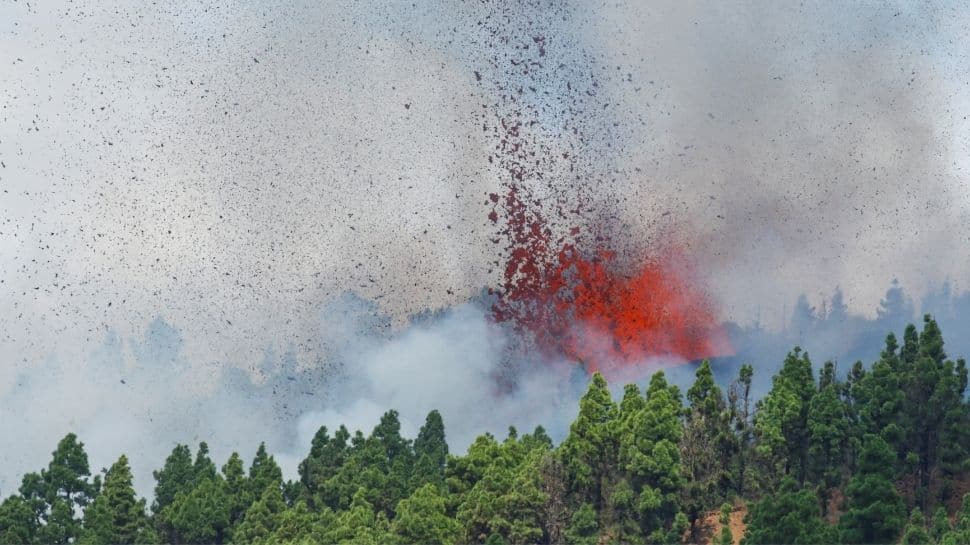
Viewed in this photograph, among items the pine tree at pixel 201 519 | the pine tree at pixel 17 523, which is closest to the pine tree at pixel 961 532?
the pine tree at pixel 201 519

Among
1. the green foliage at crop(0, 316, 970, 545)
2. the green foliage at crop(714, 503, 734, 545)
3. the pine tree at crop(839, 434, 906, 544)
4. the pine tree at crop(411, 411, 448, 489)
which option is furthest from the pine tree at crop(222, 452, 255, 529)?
the pine tree at crop(839, 434, 906, 544)

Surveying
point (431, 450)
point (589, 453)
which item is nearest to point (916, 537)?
point (589, 453)

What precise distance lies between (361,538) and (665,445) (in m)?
17.6

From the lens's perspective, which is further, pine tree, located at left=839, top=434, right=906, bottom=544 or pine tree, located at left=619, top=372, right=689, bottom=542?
pine tree, located at left=619, top=372, right=689, bottom=542

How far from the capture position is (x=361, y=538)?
353 ft

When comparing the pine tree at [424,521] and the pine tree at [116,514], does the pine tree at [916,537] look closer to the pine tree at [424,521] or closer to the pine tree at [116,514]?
the pine tree at [424,521]

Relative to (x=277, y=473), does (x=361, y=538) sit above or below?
below

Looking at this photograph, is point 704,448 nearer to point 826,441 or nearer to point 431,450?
point 826,441

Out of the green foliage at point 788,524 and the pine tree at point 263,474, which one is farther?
the pine tree at point 263,474

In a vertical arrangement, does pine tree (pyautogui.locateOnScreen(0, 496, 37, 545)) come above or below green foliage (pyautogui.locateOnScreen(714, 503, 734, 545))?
above

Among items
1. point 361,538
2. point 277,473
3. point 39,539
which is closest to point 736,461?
point 361,538

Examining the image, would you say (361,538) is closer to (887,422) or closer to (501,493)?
(501,493)

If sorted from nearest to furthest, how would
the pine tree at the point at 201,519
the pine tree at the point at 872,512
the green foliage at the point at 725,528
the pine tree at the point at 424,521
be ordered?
the pine tree at the point at 872,512
the green foliage at the point at 725,528
the pine tree at the point at 424,521
the pine tree at the point at 201,519

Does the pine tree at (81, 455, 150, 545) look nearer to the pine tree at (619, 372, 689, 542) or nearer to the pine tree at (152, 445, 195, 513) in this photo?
the pine tree at (152, 445, 195, 513)
